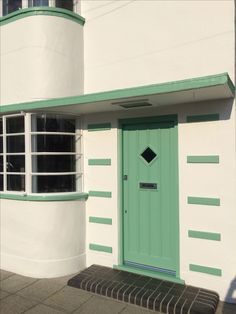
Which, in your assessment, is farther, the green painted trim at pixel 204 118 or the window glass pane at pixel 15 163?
the window glass pane at pixel 15 163

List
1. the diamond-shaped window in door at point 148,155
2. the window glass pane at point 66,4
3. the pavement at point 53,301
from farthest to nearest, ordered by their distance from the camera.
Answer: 1. the window glass pane at point 66,4
2. the diamond-shaped window in door at point 148,155
3. the pavement at point 53,301

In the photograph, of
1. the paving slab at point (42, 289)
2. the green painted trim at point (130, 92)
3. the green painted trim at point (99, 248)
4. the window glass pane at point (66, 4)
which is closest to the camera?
the green painted trim at point (130, 92)

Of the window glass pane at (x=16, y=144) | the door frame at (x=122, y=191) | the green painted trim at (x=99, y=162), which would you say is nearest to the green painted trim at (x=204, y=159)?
the door frame at (x=122, y=191)

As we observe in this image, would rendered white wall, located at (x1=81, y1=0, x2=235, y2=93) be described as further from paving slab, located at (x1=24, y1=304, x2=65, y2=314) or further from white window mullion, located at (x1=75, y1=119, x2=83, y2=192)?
paving slab, located at (x1=24, y1=304, x2=65, y2=314)

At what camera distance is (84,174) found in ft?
19.1

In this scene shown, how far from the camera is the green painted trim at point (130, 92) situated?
3.72 m

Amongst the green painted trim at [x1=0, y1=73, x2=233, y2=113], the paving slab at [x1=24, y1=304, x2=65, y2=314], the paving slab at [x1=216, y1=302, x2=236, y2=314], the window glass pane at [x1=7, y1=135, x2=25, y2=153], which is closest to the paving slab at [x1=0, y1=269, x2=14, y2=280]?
the paving slab at [x1=24, y1=304, x2=65, y2=314]

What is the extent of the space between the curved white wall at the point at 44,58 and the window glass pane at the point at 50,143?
0.67 m

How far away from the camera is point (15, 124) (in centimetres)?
586

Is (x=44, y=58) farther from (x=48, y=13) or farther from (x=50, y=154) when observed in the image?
(x=50, y=154)

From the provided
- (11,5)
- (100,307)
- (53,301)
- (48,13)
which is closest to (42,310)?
(53,301)

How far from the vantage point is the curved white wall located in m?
5.50

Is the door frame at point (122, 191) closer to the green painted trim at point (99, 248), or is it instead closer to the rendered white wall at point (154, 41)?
the green painted trim at point (99, 248)

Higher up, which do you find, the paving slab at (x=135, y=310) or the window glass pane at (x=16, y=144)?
the window glass pane at (x=16, y=144)
